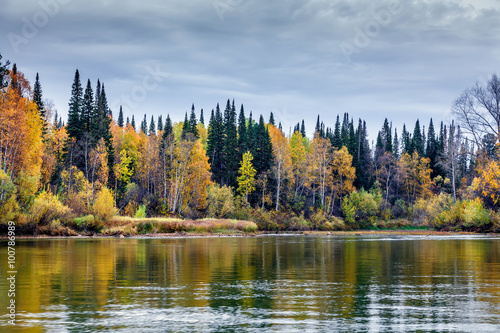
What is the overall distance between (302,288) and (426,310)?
16.3ft

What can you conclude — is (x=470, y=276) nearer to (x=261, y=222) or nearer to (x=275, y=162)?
(x=261, y=222)

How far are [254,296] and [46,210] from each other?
139 ft

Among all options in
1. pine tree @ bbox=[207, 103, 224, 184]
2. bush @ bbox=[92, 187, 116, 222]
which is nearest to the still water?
bush @ bbox=[92, 187, 116, 222]

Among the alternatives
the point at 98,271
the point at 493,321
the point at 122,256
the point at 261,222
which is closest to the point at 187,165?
the point at 261,222

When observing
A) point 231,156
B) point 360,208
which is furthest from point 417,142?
point 231,156

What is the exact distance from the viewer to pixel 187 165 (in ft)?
271

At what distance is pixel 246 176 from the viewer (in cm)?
9419

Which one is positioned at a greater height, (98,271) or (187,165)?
(187,165)

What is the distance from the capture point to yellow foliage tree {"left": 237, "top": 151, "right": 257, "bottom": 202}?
308 ft

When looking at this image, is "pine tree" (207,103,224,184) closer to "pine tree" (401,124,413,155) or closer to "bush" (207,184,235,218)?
"bush" (207,184,235,218)

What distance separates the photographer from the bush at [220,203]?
265 ft

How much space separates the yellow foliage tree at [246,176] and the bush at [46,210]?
42.8m

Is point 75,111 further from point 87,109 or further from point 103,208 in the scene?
point 103,208

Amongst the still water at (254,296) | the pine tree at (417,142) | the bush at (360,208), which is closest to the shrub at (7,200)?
the still water at (254,296)
